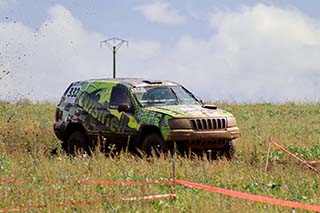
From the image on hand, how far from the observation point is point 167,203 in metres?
9.73

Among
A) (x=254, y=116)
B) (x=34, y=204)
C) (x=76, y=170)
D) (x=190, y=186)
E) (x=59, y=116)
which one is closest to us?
(x=34, y=204)

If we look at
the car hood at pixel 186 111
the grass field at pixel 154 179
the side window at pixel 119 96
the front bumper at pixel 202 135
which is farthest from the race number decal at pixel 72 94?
the front bumper at pixel 202 135

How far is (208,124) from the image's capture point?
50.1 feet

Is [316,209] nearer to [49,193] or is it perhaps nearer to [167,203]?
[167,203]

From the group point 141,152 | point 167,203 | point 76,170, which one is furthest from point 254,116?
point 167,203

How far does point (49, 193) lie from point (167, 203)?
1586 millimetres

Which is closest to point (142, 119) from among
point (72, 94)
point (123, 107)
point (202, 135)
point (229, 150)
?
point (123, 107)

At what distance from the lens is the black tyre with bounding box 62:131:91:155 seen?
17.3 meters

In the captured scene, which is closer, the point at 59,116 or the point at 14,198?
the point at 14,198

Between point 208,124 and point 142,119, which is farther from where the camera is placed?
point 142,119

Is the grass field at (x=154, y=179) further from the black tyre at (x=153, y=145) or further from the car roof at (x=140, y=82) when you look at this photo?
the car roof at (x=140, y=82)

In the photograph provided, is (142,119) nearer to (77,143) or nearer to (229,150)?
(229,150)

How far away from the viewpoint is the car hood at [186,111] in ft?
49.5

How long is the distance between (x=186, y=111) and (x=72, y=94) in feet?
13.1
